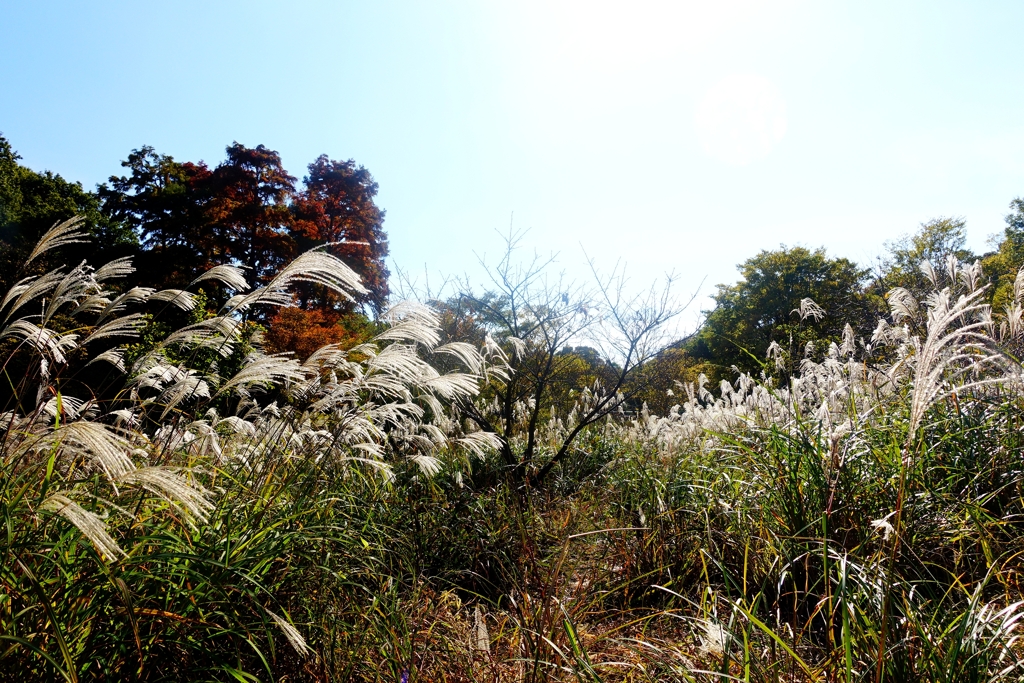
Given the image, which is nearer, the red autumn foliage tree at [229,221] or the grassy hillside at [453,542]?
the grassy hillside at [453,542]

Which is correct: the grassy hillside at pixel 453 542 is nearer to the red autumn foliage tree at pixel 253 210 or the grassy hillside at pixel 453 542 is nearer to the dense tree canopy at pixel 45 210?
the dense tree canopy at pixel 45 210

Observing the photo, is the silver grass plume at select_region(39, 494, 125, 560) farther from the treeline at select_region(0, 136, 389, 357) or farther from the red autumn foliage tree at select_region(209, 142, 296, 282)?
the red autumn foliage tree at select_region(209, 142, 296, 282)

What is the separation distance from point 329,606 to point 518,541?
1.46 meters

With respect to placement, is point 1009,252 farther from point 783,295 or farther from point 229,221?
point 229,221

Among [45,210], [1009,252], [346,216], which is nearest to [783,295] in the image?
[1009,252]

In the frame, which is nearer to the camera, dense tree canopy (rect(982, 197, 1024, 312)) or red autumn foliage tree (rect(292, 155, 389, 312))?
dense tree canopy (rect(982, 197, 1024, 312))

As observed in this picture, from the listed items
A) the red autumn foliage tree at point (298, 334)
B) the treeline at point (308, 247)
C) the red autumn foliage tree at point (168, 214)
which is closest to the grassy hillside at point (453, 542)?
the treeline at point (308, 247)

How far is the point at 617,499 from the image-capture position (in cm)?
479

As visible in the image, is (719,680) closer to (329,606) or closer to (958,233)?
(329,606)

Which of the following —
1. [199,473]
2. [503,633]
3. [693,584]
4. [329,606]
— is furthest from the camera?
[693,584]

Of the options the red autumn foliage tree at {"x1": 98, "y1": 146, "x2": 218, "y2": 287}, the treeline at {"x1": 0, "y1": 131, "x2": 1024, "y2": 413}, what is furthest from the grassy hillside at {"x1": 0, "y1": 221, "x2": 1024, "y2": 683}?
the red autumn foliage tree at {"x1": 98, "y1": 146, "x2": 218, "y2": 287}

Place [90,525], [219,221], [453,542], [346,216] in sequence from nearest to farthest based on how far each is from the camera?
[90,525] < [453,542] < [219,221] < [346,216]

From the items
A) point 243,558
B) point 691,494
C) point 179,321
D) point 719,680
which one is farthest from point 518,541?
point 179,321

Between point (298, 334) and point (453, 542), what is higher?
point (298, 334)
